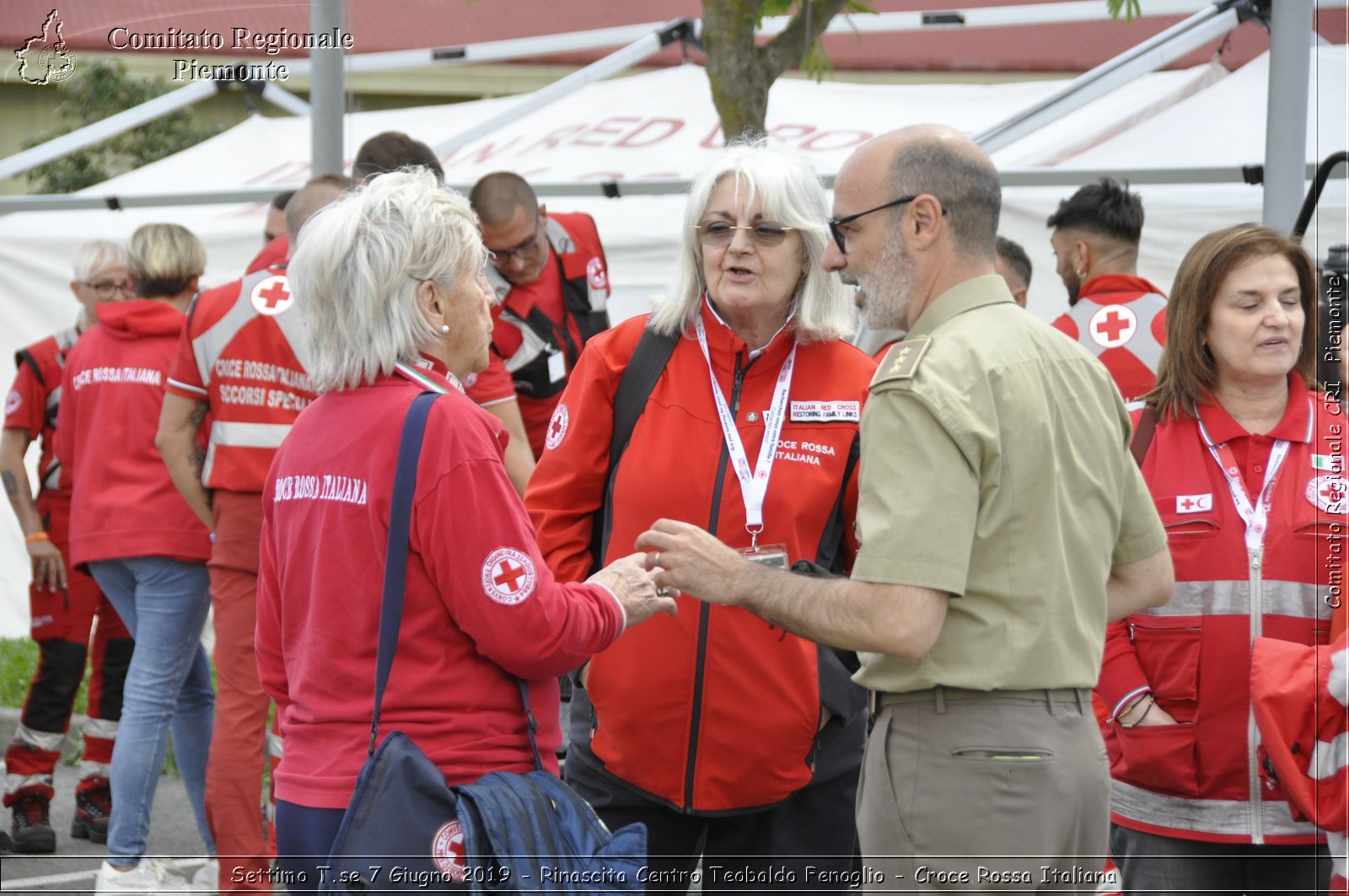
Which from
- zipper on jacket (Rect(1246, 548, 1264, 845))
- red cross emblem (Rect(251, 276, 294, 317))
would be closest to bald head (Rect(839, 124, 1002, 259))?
zipper on jacket (Rect(1246, 548, 1264, 845))

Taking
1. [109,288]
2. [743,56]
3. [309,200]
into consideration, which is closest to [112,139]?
[109,288]

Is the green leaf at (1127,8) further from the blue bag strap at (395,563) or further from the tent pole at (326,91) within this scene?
the blue bag strap at (395,563)

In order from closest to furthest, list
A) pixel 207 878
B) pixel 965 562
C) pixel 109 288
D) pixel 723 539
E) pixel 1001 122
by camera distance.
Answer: pixel 965 562 → pixel 723 539 → pixel 207 878 → pixel 109 288 → pixel 1001 122

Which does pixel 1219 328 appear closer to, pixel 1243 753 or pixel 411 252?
pixel 1243 753

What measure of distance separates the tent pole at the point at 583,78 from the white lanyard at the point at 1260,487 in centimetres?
571

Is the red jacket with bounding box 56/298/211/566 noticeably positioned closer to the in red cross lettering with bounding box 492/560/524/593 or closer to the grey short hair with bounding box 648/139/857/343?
the grey short hair with bounding box 648/139/857/343

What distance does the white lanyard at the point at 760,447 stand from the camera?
3023 mm

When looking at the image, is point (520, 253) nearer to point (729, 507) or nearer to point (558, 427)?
point (558, 427)

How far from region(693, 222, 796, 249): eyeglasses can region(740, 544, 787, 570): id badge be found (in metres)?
0.76

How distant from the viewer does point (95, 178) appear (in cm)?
1185

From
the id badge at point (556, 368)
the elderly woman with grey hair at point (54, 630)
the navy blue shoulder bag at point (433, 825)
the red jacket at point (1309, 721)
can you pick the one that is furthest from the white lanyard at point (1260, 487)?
the elderly woman with grey hair at point (54, 630)

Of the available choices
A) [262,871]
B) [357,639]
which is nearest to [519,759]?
[357,639]

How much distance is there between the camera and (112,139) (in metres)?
11.1

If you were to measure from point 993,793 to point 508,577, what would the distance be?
904mm
